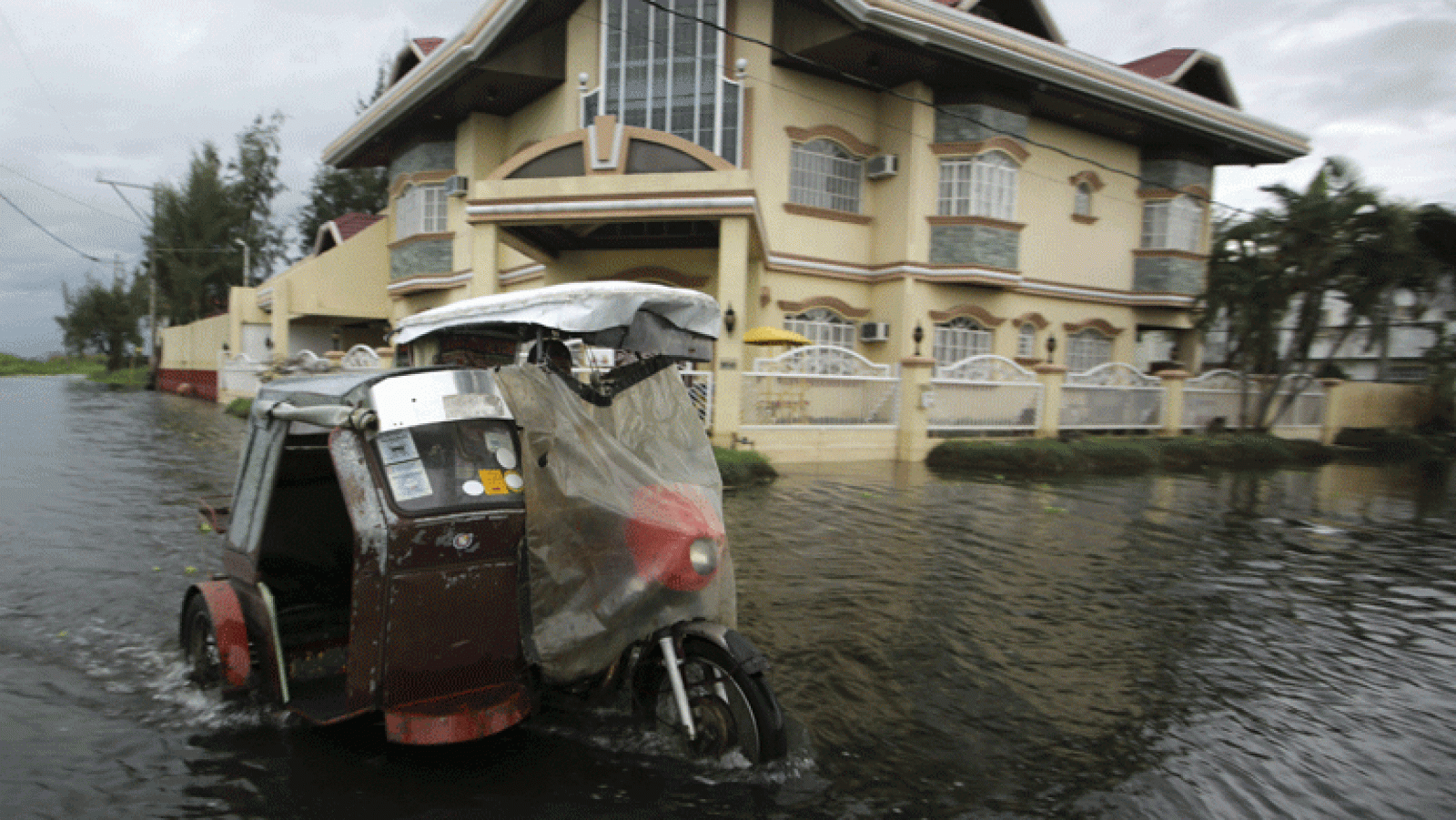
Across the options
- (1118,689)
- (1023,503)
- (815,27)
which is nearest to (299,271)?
(815,27)

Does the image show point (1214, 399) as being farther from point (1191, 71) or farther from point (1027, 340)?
point (1191, 71)

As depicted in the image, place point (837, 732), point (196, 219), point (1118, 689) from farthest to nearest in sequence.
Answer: point (196, 219) < point (1118, 689) < point (837, 732)

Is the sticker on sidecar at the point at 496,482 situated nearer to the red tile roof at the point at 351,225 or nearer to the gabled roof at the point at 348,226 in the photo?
the gabled roof at the point at 348,226

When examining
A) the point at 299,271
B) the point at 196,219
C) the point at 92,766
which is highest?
the point at 196,219

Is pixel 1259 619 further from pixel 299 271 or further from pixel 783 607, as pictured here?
pixel 299 271

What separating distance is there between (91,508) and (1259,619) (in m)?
10.5

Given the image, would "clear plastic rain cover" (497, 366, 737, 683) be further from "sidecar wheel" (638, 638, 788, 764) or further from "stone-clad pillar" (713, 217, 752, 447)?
"stone-clad pillar" (713, 217, 752, 447)

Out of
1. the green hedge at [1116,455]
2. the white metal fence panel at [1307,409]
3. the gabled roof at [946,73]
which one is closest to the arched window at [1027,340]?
the green hedge at [1116,455]

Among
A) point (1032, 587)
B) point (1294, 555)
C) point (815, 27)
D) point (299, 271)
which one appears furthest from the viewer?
point (299, 271)

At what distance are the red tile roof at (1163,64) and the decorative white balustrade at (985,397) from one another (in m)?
10.6

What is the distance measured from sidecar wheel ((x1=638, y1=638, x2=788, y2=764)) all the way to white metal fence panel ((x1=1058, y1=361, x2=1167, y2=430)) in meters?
14.1

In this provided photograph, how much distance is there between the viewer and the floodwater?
3109 mm

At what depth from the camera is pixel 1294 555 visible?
7887mm

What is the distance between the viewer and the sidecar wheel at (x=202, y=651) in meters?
3.85
